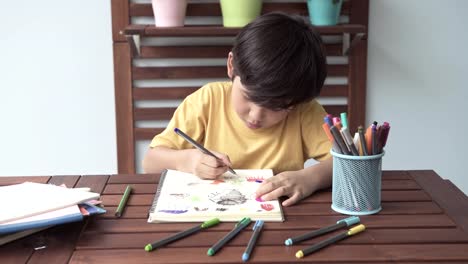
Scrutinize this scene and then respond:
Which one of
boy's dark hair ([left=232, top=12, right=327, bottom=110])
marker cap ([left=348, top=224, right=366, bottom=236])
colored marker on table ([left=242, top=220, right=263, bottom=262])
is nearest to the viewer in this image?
colored marker on table ([left=242, top=220, right=263, bottom=262])

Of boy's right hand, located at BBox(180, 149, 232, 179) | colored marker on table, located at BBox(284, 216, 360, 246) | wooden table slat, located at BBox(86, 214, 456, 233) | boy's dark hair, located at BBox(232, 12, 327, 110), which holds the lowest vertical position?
wooden table slat, located at BBox(86, 214, 456, 233)

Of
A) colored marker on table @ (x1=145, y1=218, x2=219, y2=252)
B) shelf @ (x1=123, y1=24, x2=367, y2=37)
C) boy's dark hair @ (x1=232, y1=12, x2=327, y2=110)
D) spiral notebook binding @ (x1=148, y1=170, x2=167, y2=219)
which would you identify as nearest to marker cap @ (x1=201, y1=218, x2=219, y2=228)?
colored marker on table @ (x1=145, y1=218, x2=219, y2=252)

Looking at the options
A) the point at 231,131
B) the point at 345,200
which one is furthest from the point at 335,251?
the point at 231,131

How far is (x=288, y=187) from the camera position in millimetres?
1293

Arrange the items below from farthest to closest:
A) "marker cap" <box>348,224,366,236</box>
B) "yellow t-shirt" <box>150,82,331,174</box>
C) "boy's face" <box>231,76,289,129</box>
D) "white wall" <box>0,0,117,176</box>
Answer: "white wall" <box>0,0,117,176</box>
"yellow t-shirt" <box>150,82,331,174</box>
"boy's face" <box>231,76,289,129</box>
"marker cap" <box>348,224,366,236</box>

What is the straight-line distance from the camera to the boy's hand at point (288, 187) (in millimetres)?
1264

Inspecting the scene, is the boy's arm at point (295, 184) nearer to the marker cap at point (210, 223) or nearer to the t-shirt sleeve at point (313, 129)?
the marker cap at point (210, 223)

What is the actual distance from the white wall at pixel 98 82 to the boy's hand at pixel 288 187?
1.35 metres

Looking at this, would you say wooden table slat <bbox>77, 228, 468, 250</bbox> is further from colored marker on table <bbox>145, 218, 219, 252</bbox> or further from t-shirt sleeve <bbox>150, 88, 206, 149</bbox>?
t-shirt sleeve <bbox>150, 88, 206, 149</bbox>

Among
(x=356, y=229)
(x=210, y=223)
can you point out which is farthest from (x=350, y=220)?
(x=210, y=223)

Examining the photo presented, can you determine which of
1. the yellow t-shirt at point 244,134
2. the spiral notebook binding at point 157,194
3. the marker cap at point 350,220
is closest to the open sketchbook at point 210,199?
the spiral notebook binding at point 157,194

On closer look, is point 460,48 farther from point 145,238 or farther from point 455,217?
point 145,238

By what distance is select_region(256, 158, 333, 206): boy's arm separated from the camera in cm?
127

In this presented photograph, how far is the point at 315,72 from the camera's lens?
141 centimetres
